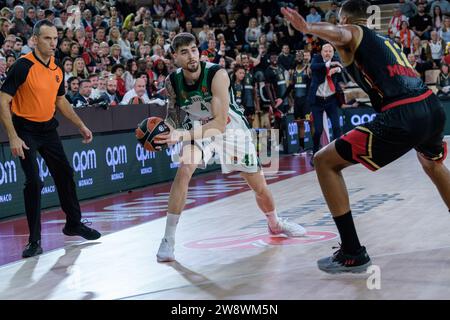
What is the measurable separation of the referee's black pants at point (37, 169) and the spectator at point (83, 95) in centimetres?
481

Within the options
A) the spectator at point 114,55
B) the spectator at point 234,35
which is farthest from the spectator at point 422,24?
the spectator at point 114,55

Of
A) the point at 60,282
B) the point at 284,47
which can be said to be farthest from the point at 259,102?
the point at 60,282

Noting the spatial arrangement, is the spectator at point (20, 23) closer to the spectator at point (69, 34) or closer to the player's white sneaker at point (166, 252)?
the spectator at point (69, 34)

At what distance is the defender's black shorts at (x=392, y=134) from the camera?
5.91 meters

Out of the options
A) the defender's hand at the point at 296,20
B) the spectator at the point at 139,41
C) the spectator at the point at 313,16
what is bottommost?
the spectator at the point at 139,41

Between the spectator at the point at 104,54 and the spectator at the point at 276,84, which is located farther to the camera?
the spectator at the point at 276,84

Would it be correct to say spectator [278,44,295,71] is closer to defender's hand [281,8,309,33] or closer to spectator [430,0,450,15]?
spectator [430,0,450,15]

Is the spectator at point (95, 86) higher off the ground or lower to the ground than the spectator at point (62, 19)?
lower

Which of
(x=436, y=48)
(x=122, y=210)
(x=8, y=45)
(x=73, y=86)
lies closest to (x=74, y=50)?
(x=8, y=45)

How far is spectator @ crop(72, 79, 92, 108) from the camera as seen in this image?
12891 mm

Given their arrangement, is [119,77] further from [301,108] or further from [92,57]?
[301,108]

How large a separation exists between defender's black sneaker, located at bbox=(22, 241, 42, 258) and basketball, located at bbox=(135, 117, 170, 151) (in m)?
1.70
